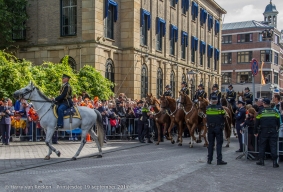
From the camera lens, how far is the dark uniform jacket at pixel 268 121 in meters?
11.8

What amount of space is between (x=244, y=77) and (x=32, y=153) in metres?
58.7

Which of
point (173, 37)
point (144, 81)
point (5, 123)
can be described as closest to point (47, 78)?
point (5, 123)

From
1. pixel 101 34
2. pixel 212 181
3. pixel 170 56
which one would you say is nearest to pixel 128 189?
pixel 212 181

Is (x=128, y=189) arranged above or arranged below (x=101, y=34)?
below

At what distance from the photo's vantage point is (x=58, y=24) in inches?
1070

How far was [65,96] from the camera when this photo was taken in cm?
1252

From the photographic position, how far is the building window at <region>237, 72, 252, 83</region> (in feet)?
222

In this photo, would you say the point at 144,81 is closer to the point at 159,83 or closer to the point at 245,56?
the point at 159,83

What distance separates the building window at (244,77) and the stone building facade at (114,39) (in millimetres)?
32410

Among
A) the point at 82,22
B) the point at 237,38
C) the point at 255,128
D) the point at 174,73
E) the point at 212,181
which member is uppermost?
the point at 237,38

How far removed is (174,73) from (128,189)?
3029 centimetres

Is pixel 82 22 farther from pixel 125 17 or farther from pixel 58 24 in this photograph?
pixel 125 17

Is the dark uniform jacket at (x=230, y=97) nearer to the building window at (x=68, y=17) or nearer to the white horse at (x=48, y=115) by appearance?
the white horse at (x=48, y=115)

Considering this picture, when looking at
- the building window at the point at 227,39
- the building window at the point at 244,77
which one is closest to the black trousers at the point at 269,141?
the building window at the point at 244,77
